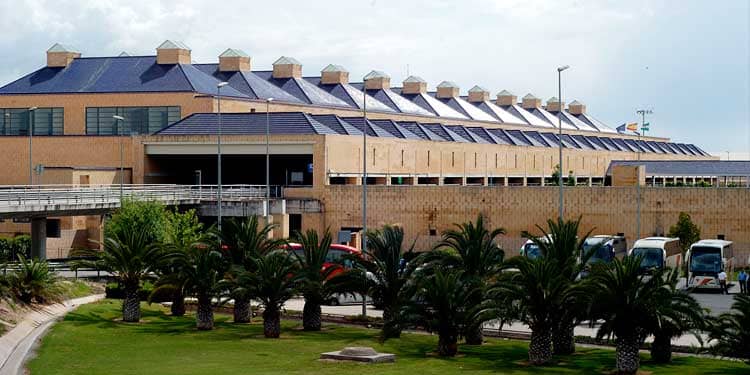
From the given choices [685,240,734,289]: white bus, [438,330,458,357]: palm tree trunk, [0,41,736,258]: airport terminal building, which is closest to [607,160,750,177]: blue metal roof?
[0,41,736,258]: airport terminal building

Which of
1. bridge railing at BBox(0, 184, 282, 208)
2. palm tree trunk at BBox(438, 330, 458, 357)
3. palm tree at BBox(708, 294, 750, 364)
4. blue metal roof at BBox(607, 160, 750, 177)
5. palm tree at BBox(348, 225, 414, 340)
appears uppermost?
blue metal roof at BBox(607, 160, 750, 177)

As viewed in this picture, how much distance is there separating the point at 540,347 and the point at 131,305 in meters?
14.6

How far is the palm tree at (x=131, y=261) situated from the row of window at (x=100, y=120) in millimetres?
45994

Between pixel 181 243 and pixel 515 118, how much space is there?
319ft

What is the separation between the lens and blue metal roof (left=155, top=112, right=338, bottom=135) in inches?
2963

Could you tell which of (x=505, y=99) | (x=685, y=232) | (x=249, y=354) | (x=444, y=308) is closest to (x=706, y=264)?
(x=685, y=232)

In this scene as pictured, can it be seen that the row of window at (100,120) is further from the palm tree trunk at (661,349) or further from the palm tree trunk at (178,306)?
the palm tree trunk at (661,349)

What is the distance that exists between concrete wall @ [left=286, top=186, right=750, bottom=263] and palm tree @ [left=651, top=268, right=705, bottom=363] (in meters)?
31.4

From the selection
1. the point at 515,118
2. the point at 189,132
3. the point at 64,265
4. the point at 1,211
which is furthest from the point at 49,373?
the point at 515,118

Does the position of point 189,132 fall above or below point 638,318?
above

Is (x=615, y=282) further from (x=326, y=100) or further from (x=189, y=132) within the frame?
(x=326, y=100)

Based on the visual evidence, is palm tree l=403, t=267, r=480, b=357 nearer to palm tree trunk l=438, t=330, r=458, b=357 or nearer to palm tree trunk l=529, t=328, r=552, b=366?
palm tree trunk l=438, t=330, r=458, b=357

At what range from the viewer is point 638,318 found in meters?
29.6

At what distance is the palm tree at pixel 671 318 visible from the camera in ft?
97.1
